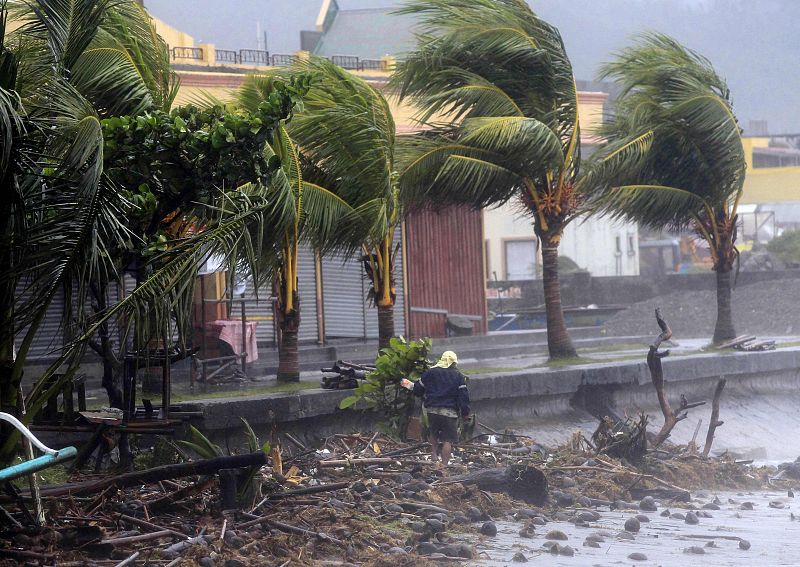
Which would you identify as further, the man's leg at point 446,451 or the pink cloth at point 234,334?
the pink cloth at point 234,334

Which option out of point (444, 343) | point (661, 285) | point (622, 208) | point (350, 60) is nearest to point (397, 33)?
point (350, 60)

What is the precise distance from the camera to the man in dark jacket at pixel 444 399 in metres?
12.0

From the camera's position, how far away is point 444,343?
22141 millimetres

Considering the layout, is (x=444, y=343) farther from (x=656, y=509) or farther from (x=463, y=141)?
(x=656, y=509)

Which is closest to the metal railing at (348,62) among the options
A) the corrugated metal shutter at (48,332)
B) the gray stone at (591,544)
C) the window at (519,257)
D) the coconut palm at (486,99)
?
the window at (519,257)

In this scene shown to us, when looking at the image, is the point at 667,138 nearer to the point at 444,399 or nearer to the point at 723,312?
the point at 723,312

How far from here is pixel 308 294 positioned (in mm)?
20766

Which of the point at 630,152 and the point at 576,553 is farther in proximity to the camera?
the point at 630,152

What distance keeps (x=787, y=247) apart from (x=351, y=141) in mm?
31458

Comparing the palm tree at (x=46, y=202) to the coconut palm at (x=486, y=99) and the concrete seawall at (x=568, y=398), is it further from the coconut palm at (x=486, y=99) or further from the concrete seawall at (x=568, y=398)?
the coconut palm at (x=486, y=99)

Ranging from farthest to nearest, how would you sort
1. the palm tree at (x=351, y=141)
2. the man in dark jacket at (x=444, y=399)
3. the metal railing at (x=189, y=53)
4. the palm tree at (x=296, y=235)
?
1. the metal railing at (x=189, y=53)
2. the palm tree at (x=351, y=141)
3. the palm tree at (x=296, y=235)
4. the man in dark jacket at (x=444, y=399)

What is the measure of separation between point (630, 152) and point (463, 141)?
10.8 ft

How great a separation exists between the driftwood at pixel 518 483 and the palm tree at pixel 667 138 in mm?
7583

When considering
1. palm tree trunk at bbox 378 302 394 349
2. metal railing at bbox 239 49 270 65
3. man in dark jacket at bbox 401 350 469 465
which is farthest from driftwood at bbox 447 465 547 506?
metal railing at bbox 239 49 270 65
